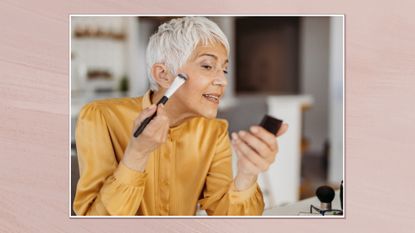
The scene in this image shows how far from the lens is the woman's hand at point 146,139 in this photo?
1.66 metres

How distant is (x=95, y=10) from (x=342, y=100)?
66 cm

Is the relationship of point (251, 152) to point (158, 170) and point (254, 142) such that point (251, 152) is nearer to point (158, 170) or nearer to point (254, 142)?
point (254, 142)

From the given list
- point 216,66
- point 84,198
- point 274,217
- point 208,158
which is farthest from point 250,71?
point 84,198

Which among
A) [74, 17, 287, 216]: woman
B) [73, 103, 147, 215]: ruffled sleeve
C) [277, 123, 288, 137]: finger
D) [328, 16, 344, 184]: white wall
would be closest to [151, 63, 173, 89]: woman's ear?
[74, 17, 287, 216]: woman

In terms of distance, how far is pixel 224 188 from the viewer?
5.56 feet

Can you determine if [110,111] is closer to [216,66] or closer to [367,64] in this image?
[216,66]

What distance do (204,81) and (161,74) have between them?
4.2 inches

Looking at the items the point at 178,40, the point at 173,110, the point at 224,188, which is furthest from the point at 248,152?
the point at 178,40

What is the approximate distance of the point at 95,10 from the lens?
5.63 ft

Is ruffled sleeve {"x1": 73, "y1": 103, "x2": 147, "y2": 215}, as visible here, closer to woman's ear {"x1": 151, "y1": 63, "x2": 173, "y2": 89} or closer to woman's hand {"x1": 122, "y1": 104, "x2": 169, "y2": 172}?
woman's hand {"x1": 122, "y1": 104, "x2": 169, "y2": 172}

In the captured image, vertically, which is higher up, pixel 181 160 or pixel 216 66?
pixel 216 66

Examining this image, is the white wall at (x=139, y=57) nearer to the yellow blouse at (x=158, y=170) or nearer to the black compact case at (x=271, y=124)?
the yellow blouse at (x=158, y=170)

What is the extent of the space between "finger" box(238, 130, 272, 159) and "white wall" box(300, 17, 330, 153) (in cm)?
15

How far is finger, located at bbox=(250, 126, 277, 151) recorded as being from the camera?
1.67 meters
